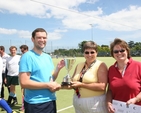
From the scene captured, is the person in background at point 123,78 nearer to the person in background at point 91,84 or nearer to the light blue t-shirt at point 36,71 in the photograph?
the person in background at point 91,84

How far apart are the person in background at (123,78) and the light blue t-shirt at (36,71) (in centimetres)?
92

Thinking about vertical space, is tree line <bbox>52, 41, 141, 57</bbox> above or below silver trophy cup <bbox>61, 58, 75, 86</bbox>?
above

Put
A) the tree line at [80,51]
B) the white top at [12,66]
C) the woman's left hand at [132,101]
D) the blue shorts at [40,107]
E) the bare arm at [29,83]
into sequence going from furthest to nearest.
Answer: the white top at [12,66]
the tree line at [80,51]
the blue shorts at [40,107]
the bare arm at [29,83]
the woman's left hand at [132,101]

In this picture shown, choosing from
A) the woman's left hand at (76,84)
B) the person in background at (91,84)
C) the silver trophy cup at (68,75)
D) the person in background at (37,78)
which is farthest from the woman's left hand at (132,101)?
the person in background at (37,78)

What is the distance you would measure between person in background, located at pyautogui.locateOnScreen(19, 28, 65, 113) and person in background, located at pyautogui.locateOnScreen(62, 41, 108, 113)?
0.38 m

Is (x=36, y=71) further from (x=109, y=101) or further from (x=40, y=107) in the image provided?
(x=109, y=101)

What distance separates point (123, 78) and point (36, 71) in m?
1.22

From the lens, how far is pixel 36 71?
106 inches

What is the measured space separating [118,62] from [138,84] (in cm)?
43

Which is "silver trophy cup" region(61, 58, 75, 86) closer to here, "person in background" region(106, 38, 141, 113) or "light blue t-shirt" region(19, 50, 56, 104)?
"light blue t-shirt" region(19, 50, 56, 104)

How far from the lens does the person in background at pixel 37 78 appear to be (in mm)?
2619

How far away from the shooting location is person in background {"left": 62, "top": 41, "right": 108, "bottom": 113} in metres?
2.76

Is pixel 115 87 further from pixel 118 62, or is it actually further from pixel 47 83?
pixel 47 83

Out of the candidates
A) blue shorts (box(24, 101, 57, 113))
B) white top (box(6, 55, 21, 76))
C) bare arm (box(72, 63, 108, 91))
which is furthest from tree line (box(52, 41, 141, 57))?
white top (box(6, 55, 21, 76))
